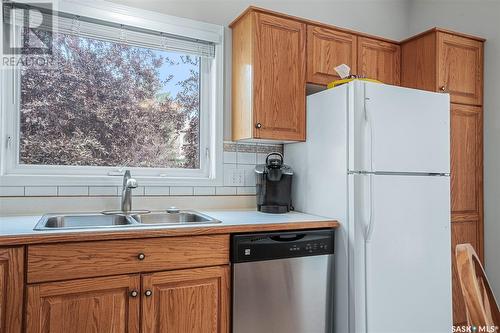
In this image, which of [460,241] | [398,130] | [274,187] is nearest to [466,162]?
[460,241]

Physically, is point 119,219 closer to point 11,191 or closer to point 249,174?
point 11,191

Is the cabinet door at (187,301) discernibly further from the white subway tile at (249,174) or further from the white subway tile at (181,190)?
the white subway tile at (249,174)

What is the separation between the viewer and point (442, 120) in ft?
7.07

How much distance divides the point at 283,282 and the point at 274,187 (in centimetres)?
64

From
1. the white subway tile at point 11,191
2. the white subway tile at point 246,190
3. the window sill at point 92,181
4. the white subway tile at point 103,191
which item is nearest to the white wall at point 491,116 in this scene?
the white subway tile at point 246,190

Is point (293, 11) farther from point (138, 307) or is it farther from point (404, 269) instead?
point (138, 307)

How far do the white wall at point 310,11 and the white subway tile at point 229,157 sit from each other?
0.10 m

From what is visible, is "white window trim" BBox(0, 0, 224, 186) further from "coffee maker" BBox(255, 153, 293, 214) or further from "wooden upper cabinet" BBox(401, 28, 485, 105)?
"wooden upper cabinet" BBox(401, 28, 485, 105)

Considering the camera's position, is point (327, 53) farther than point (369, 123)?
Yes

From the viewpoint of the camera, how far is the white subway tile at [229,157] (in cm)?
243

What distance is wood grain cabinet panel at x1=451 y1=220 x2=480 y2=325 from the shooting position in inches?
96.2

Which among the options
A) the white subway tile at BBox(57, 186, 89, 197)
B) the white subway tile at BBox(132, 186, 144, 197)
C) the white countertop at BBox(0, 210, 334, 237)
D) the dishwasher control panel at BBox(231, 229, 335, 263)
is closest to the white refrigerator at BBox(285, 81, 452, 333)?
the dishwasher control panel at BBox(231, 229, 335, 263)

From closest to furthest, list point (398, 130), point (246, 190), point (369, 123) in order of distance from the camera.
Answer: point (369, 123)
point (398, 130)
point (246, 190)

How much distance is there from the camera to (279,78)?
2.22m
